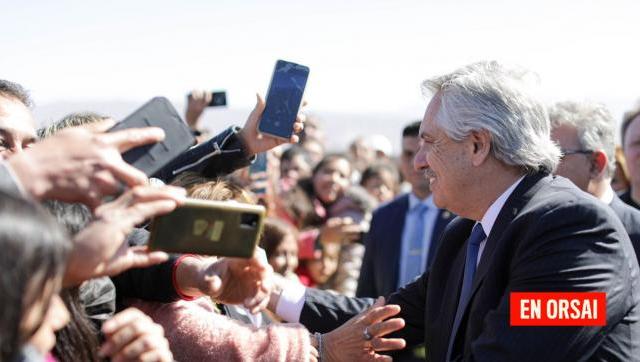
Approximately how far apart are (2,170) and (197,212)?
43 cm

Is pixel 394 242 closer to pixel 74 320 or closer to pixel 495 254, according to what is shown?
pixel 495 254

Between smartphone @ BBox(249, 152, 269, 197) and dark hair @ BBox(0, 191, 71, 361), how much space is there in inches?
86.4

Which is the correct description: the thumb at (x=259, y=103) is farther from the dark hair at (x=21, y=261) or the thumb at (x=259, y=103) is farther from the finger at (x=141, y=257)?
the dark hair at (x=21, y=261)

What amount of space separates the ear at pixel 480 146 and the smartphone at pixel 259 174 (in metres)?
1.14

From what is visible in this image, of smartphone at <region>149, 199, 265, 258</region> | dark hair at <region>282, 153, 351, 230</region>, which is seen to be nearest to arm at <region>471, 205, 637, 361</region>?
smartphone at <region>149, 199, 265, 258</region>

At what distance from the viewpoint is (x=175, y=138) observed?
2.01 meters

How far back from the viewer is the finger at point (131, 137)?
180 centimetres

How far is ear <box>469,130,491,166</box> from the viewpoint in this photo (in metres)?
2.95

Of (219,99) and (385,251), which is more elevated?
(219,99)

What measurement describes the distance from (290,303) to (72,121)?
1.15m

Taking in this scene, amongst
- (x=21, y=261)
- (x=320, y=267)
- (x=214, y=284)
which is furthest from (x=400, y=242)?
(x=21, y=261)

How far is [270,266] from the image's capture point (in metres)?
2.39

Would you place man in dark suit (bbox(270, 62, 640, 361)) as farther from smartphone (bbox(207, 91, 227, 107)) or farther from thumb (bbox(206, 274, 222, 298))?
smartphone (bbox(207, 91, 227, 107))

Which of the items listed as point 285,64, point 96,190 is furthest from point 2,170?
point 285,64
